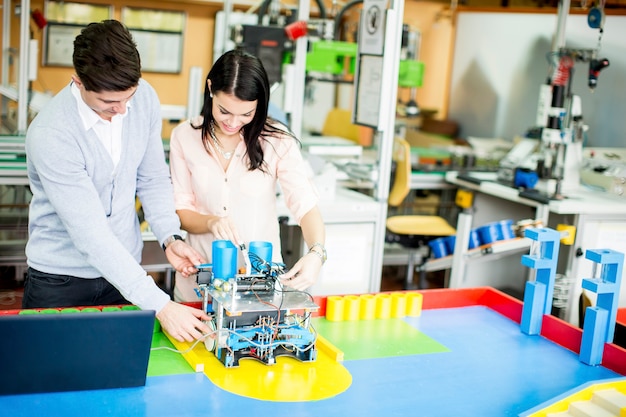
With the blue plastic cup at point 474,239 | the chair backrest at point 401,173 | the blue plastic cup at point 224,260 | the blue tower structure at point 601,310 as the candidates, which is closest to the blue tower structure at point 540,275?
the blue tower structure at point 601,310

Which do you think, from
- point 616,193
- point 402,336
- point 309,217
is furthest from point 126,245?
point 616,193

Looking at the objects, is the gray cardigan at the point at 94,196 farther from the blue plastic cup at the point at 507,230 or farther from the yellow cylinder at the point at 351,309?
the blue plastic cup at the point at 507,230

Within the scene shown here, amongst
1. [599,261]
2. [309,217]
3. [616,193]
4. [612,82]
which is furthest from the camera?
[612,82]

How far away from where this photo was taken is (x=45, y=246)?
190 centimetres

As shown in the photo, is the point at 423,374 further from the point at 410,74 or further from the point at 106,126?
the point at 410,74

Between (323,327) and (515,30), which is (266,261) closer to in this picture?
A: (323,327)

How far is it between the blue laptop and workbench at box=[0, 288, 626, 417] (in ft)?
0.10

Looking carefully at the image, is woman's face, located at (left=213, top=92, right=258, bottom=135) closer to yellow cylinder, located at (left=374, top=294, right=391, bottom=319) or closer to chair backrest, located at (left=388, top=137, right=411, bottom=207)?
yellow cylinder, located at (left=374, top=294, right=391, bottom=319)

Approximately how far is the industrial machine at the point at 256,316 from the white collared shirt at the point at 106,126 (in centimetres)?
37

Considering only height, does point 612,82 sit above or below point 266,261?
above

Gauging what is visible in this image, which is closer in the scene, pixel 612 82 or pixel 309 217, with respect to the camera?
pixel 309 217

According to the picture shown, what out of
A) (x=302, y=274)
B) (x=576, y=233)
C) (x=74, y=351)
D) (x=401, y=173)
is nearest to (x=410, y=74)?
(x=401, y=173)

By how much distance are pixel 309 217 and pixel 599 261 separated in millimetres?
822

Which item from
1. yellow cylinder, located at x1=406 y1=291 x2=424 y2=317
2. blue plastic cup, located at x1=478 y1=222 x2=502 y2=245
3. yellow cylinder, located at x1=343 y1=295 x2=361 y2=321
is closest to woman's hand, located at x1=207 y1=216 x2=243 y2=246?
yellow cylinder, located at x1=343 y1=295 x2=361 y2=321
